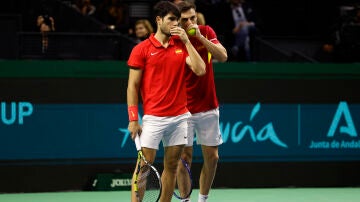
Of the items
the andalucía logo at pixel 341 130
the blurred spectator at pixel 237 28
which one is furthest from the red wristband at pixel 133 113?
the blurred spectator at pixel 237 28

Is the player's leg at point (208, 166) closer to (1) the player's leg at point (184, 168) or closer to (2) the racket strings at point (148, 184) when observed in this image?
(1) the player's leg at point (184, 168)

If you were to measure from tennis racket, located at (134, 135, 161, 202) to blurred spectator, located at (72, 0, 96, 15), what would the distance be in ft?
24.0

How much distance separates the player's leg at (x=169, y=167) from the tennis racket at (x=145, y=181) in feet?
1.14

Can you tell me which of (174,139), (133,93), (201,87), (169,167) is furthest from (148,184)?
(201,87)

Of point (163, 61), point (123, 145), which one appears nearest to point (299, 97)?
point (123, 145)

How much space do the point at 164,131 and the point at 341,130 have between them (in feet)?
14.0

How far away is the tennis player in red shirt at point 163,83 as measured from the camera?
7344 millimetres

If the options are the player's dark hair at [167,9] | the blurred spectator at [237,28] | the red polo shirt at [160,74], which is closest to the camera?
the player's dark hair at [167,9]

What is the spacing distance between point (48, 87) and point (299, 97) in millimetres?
3125

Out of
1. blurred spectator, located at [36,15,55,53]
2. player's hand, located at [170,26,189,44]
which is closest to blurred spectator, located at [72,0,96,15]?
blurred spectator, located at [36,15,55,53]

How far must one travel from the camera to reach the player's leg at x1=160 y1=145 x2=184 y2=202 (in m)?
7.59

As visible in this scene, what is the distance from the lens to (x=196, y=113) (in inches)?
329

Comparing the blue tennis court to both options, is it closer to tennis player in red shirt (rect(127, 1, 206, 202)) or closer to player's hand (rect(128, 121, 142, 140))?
tennis player in red shirt (rect(127, 1, 206, 202))

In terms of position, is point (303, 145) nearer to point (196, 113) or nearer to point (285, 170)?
point (285, 170)
